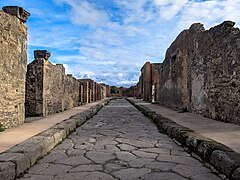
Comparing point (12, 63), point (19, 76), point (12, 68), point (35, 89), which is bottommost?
point (35, 89)

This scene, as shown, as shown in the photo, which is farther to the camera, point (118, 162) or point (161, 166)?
point (118, 162)

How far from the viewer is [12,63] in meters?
5.41

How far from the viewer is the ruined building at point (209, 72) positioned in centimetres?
579

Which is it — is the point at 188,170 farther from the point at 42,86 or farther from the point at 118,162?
the point at 42,86

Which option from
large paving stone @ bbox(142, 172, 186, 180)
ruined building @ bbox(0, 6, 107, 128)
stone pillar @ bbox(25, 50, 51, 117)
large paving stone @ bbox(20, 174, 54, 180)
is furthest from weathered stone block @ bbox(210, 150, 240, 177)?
stone pillar @ bbox(25, 50, 51, 117)

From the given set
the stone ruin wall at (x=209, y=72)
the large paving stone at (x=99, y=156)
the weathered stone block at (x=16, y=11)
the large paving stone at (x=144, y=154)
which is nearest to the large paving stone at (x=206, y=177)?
the large paving stone at (x=144, y=154)

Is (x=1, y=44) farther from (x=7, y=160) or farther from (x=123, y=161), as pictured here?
(x=123, y=161)

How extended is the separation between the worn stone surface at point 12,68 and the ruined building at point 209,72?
5080mm

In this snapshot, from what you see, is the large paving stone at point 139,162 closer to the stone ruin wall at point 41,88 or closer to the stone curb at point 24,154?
the stone curb at point 24,154

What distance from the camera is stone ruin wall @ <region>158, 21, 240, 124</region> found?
5.79 meters

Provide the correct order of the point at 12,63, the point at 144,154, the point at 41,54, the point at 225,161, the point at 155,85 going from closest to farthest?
the point at 225,161 → the point at 144,154 → the point at 12,63 → the point at 41,54 → the point at 155,85

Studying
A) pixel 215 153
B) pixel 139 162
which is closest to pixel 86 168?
pixel 139 162

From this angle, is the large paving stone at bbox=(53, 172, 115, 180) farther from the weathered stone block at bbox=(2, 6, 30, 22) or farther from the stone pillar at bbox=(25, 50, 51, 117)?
the stone pillar at bbox=(25, 50, 51, 117)

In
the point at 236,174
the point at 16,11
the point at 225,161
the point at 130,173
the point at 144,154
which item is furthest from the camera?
the point at 16,11
